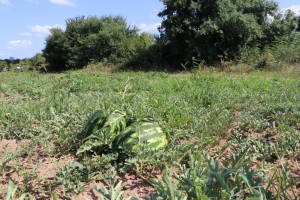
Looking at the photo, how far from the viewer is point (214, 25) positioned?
15.8 m

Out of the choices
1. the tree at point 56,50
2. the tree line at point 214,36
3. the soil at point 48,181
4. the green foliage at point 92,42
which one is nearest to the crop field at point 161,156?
the soil at point 48,181

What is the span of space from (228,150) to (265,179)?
0.79m

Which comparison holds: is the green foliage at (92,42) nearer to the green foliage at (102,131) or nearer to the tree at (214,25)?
the tree at (214,25)

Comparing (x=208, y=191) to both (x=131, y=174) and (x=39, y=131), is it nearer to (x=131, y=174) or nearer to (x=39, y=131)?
(x=131, y=174)

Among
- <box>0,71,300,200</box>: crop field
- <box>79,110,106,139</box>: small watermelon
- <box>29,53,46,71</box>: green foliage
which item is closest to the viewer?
<box>0,71,300,200</box>: crop field

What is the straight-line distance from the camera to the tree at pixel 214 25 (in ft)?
52.0

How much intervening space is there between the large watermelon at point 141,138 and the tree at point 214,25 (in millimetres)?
13761

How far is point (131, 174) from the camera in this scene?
2451mm

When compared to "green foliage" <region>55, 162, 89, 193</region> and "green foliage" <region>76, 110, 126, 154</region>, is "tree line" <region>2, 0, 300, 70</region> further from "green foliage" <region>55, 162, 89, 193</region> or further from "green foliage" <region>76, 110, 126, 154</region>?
"green foliage" <region>55, 162, 89, 193</region>

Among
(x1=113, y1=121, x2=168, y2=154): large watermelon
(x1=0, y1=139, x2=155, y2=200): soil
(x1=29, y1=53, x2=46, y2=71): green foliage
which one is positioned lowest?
(x1=0, y1=139, x2=155, y2=200): soil

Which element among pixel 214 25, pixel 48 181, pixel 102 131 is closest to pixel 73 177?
pixel 48 181

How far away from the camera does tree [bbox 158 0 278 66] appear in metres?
15.9

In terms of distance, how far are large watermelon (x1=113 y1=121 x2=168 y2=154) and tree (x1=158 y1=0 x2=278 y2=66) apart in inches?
542

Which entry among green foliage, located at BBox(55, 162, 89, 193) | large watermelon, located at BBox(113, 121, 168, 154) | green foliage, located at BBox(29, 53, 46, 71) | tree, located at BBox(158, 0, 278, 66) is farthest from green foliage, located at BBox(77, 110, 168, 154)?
green foliage, located at BBox(29, 53, 46, 71)
